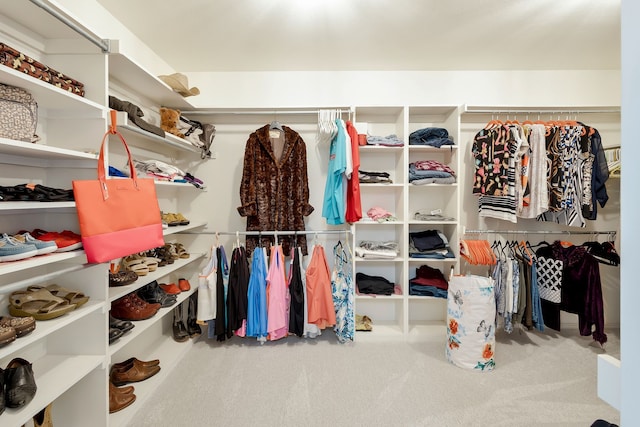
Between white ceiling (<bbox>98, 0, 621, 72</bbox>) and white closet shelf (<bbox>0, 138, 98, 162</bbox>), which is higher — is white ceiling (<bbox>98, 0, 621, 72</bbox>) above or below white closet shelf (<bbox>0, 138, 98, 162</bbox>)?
above

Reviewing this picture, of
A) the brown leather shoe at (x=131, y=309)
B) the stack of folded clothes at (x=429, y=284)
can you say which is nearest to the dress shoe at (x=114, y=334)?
the brown leather shoe at (x=131, y=309)

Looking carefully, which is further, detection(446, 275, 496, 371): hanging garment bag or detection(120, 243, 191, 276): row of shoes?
detection(446, 275, 496, 371): hanging garment bag

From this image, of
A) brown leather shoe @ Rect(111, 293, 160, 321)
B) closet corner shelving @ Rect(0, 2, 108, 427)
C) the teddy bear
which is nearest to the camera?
closet corner shelving @ Rect(0, 2, 108, 427)

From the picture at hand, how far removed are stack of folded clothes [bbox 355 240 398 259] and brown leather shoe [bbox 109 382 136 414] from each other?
6.27 feet

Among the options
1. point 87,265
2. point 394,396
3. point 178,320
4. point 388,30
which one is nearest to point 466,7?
point 388,30

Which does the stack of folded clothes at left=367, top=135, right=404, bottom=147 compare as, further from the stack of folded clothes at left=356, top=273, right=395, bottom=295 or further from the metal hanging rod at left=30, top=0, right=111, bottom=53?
the metal hanging rod at left=30, top=0, right=111, bottom=53

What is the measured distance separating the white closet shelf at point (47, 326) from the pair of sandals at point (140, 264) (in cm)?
44

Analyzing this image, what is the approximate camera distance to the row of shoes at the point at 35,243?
116 centimetres

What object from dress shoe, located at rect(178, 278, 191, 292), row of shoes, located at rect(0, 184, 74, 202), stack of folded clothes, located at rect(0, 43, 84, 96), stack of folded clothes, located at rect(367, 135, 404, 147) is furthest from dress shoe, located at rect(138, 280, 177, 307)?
stack of folded clothes, located at rect(367, 135, 404, 147)

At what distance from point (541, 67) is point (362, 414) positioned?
343 centimetres

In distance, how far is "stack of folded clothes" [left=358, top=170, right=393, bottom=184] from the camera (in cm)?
268

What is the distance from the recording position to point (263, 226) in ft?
8.57

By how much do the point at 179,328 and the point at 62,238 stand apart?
1.46 metres

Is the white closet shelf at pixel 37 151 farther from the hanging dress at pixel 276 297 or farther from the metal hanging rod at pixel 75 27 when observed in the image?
the hanging dress at pixel 276 297
